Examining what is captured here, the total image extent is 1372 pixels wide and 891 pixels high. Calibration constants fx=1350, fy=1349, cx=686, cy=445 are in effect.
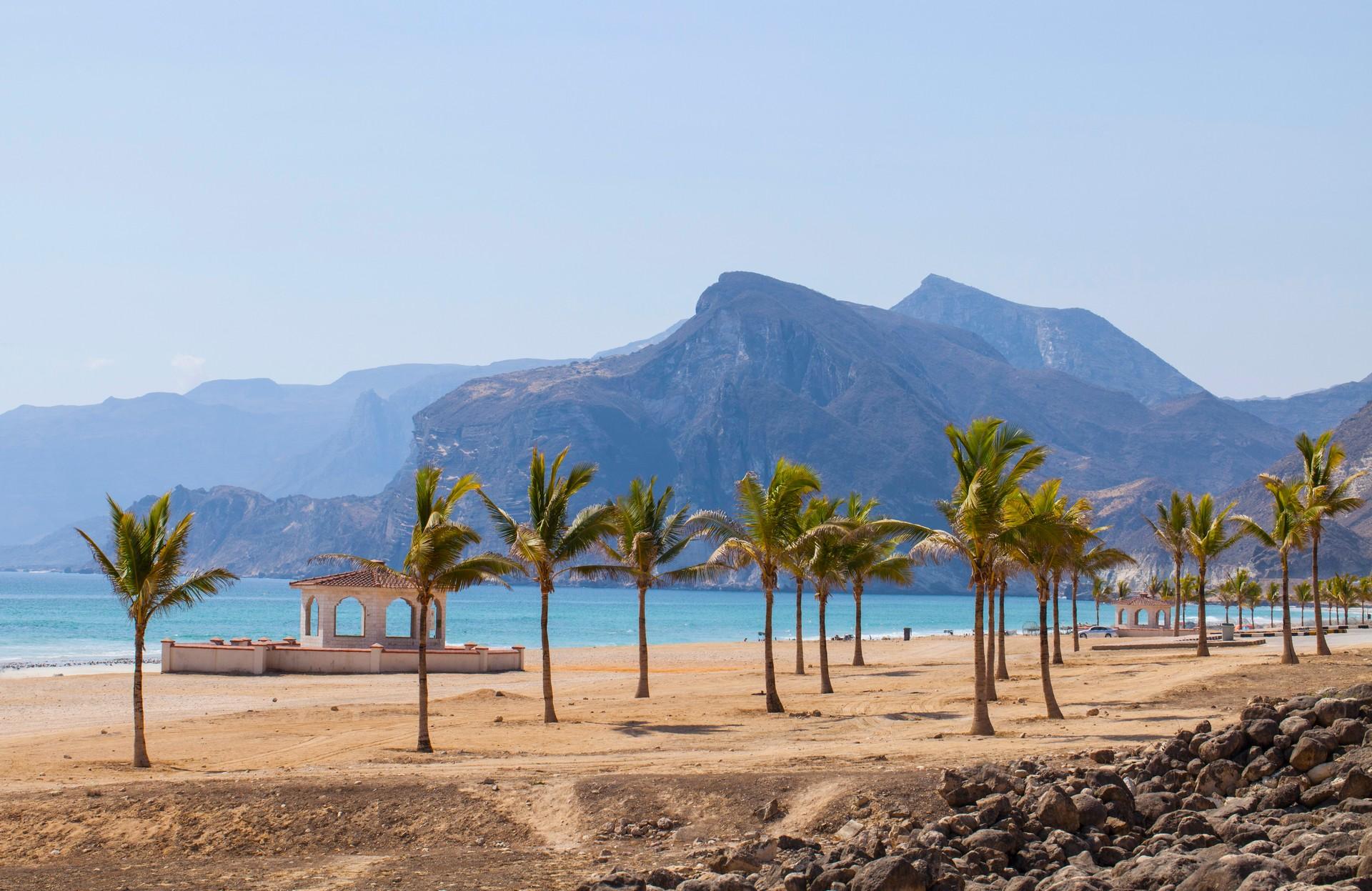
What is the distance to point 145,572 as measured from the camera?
21312 millimetres

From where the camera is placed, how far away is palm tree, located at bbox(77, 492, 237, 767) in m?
21.2

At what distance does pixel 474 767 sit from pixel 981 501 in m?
9.90

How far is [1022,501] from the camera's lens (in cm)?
2716

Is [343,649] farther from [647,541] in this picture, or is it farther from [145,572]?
[145,572]

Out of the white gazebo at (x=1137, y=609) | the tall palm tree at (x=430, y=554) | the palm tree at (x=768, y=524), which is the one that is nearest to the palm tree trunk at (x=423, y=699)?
the tall palm tree at (x=430, y=554)

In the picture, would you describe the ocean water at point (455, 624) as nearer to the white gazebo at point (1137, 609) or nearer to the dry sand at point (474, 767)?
the white gazebo at point (1137, 609)

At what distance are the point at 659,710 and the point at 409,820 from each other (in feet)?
47.1

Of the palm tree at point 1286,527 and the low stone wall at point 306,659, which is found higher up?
the palm tree at point 1286,527

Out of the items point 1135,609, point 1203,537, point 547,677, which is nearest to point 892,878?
point 547,677

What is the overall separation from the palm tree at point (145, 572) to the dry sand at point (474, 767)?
4.86 feet

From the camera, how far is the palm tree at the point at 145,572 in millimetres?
21156

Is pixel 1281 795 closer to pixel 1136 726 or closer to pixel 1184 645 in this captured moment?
pixel 1136 726

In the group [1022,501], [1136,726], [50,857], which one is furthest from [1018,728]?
[50,857]

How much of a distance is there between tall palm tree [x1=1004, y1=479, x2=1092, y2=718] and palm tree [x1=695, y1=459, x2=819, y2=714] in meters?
4.78
